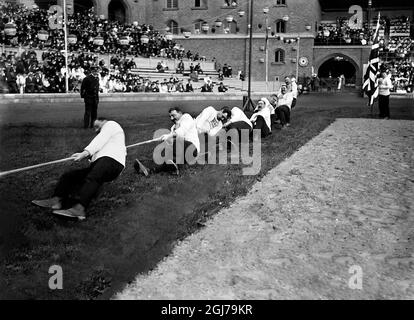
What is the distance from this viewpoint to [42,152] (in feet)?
35.7

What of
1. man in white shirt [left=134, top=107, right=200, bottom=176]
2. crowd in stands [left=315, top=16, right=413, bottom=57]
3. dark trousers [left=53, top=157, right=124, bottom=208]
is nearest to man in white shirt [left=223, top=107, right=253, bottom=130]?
man in white shirt [left=134, top=107, right=200, bottom=176]

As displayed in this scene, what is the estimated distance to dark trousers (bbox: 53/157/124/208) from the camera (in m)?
6.77

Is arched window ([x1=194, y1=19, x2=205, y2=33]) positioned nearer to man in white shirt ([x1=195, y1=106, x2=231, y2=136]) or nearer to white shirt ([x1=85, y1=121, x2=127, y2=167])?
man in white shirt ([x1=195, y1=106, x2=231, y2=136])

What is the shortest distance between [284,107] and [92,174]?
1058cm

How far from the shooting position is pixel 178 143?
9.60 meters

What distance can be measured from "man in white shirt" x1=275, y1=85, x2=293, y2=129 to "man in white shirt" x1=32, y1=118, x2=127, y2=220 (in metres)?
9.77

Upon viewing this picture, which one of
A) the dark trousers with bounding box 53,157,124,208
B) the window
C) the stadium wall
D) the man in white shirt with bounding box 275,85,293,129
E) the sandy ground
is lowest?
the sandy ground

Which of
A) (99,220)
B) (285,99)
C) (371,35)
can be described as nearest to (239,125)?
(285,99)

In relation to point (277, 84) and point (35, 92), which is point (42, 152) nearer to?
point (35, 92)

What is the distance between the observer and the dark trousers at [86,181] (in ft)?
22.2

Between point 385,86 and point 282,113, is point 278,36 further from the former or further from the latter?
point 282,113

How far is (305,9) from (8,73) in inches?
1260

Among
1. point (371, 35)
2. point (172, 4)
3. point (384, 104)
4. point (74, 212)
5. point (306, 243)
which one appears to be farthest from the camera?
point (172, 4)
